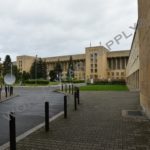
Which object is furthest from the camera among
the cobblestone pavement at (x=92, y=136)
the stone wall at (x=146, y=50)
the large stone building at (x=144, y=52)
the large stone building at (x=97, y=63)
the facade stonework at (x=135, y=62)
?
the large stone building at (x=97, y=63)

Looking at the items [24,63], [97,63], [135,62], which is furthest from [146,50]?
[24,63]

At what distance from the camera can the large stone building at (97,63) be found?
393 feet

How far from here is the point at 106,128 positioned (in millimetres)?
8219

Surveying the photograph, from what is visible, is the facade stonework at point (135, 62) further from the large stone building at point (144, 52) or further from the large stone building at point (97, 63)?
the large stone building at point (97, 63)

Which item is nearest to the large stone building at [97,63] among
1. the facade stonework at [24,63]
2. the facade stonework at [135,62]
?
the facade stonework at [24,63]

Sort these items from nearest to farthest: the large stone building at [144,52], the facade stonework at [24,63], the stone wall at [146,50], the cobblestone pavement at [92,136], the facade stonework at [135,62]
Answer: the cobblestone pavement at [92,136] → the stone wall at [146,50] → the large stone building at [144,52] → the facade stonework at [135,62] → the facade stonework at [24,63]

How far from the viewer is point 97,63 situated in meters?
120

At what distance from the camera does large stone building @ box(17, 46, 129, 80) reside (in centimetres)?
11975

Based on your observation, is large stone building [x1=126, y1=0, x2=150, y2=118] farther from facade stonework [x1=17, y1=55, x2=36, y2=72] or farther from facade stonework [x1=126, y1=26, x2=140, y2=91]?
facade stonework [x1=17, y1=55, x2=36, y2=72]

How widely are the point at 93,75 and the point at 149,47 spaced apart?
11400 centimetres

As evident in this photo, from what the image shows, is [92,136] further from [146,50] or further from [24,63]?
[24,63]

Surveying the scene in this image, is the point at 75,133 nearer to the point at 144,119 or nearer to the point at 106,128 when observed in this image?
the point at 106,128

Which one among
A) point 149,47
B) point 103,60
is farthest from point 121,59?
point 149,47

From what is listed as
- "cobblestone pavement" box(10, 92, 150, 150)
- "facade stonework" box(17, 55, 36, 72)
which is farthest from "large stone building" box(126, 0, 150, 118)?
"facade stonework" box(17, 55, 36, 72)
